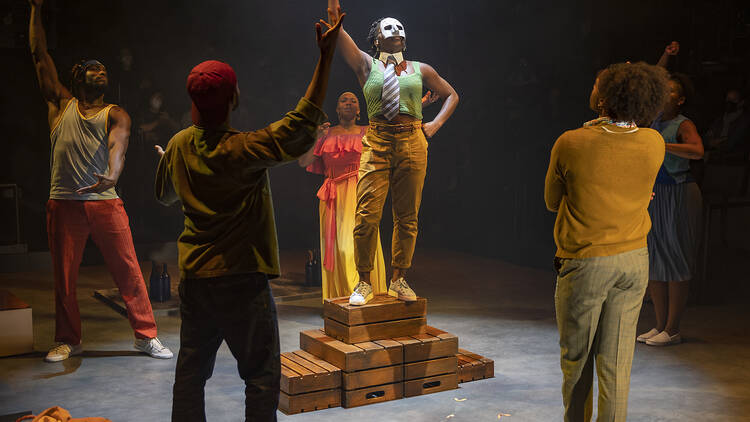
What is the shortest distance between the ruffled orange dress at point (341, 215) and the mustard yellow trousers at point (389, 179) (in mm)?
1336

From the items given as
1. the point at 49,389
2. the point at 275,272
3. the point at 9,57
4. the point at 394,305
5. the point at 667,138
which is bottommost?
the point at 49,389

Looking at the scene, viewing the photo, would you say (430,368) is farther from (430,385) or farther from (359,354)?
(359,354)

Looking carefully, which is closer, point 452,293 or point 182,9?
point 452,293

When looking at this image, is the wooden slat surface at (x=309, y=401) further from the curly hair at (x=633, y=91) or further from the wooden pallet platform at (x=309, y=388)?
the curly hair at (x=633, y=91)

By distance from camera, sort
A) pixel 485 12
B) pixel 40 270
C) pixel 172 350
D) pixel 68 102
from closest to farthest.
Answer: pixel 68 102 < pixel 172 350 < pixel 40 270 < pixel 485 12

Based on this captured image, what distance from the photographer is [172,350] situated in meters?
5.56

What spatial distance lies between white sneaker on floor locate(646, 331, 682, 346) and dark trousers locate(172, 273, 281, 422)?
11.9ft

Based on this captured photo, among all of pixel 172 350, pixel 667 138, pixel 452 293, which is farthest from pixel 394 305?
pixel 452 293

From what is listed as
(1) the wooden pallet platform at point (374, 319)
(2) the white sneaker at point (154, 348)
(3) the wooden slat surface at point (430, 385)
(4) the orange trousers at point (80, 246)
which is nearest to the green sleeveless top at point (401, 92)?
(1) the wooden pallet platform at point (374, 319)

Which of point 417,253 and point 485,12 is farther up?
point 485,12

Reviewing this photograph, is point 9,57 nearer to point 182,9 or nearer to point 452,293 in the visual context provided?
point 182,9

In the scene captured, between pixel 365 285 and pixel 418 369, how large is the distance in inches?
22.9

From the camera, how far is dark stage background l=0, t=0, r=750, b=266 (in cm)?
846

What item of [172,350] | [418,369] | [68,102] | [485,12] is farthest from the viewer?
[485,12]
